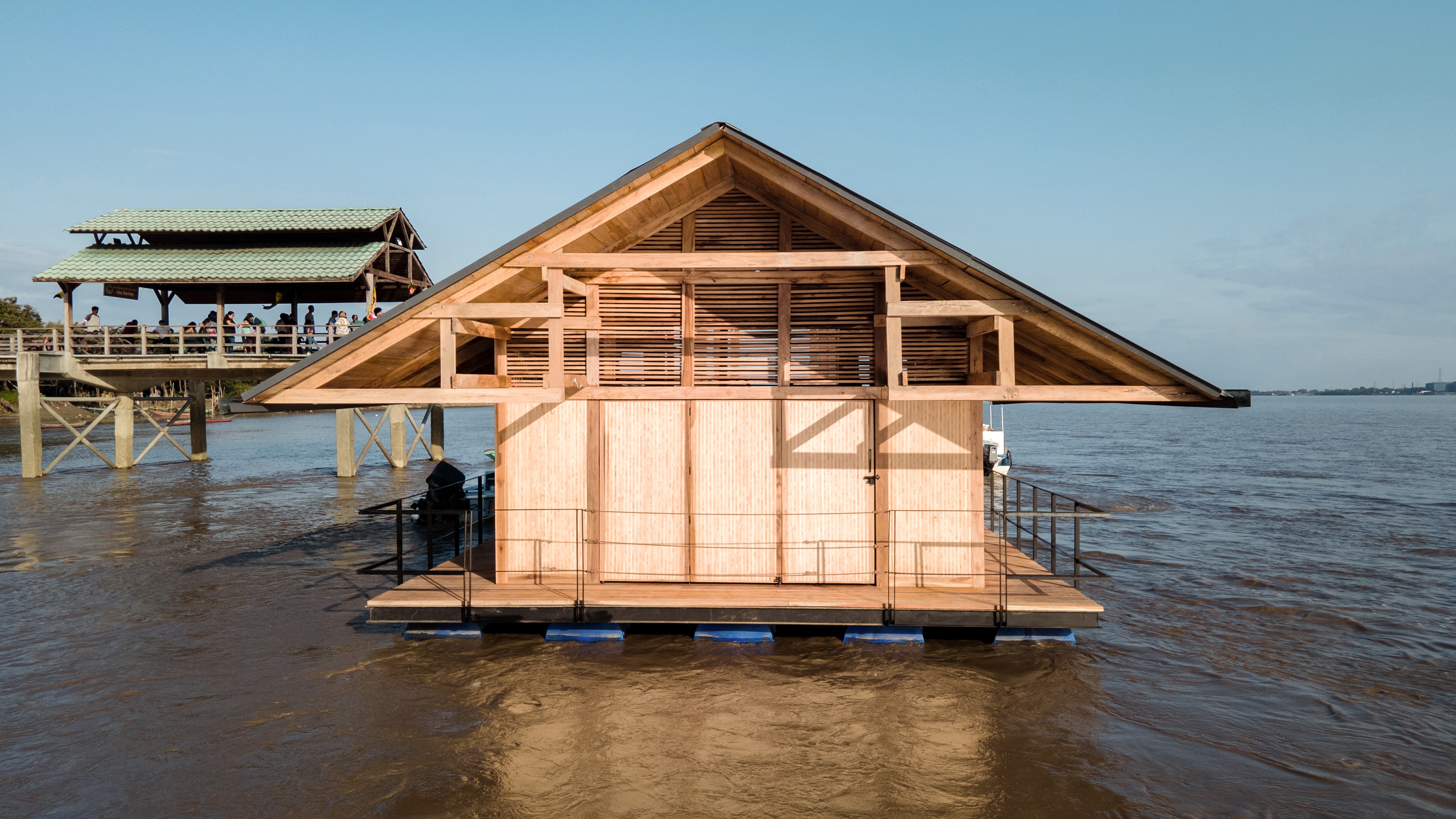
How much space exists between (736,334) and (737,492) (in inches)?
89.3

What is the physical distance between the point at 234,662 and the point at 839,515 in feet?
28.2

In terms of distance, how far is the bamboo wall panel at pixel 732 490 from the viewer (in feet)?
34.6

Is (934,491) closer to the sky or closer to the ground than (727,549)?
closer to the sky

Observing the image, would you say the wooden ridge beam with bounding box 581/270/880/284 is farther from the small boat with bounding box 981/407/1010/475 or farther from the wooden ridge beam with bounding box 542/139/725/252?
the small boat with bounding box 981/407/1010/475

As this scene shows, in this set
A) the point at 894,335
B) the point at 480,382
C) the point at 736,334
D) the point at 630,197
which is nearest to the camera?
the point at 894,335

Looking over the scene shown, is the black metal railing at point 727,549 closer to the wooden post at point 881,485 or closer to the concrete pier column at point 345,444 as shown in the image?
the wooden post at point 881,485

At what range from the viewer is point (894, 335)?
9320 millimetres

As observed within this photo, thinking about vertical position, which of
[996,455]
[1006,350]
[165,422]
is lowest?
[996,455]

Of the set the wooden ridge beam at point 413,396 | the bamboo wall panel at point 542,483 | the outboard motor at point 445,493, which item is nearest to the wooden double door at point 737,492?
the bamboo wall panel at point 542,483

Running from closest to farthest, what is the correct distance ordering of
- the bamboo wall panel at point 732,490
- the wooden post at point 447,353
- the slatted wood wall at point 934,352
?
the wooden post at point 447,353 → the bamboo wall panel at point 732,490 → the slatted wood wall at point 934,352

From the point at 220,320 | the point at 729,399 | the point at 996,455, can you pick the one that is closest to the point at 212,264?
the point at 220,320

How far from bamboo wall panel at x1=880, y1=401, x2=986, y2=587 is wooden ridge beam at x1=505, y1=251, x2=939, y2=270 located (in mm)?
2003

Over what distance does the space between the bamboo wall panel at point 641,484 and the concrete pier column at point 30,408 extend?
27.1m

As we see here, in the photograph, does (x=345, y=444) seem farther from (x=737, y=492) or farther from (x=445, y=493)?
(x=737, y=492)
